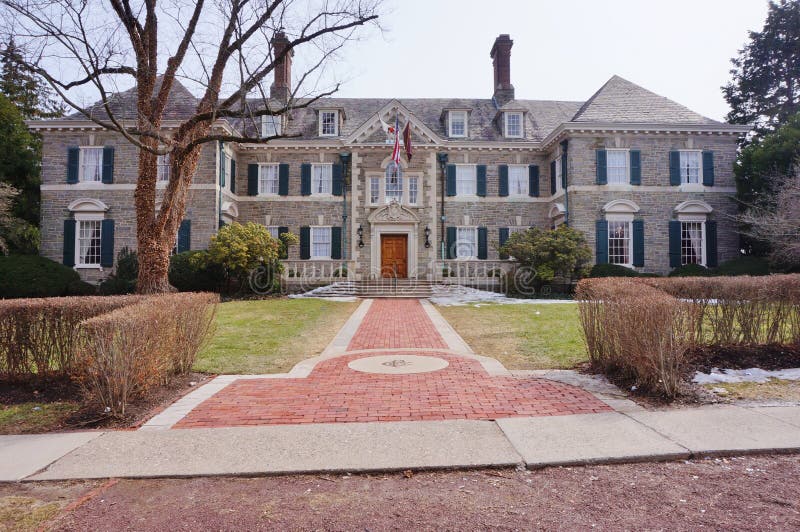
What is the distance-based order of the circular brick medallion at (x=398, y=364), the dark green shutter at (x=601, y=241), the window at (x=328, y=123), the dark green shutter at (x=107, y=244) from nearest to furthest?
the circular brick medallion at (x=398, y=364), the dark green shutter at (x=601, y=241), the dark green shutter at (x=107, y=244), the window at (x=328, y=123)

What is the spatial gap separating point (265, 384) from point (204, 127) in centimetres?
645

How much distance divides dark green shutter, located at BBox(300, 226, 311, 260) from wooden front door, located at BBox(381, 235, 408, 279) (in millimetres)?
3568

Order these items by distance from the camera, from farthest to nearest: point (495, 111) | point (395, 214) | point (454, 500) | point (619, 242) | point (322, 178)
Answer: point (495, 111), point (322, 178), point (395, 214), point (619, 242), point (454, 500)

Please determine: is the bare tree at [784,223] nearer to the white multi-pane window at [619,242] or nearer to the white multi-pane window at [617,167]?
the white multi-pane window at [619,242]

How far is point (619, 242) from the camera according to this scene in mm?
21578

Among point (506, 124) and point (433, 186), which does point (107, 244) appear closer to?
point (433, 186)

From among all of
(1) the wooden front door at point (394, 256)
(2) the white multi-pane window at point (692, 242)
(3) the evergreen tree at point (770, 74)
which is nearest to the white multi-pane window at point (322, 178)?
(1) the wooden front door at point (394, 256)

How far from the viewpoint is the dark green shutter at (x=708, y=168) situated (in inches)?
853

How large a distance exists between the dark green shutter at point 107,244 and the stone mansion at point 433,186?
6 cm

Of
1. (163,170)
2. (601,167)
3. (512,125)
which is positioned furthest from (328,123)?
(601,167)

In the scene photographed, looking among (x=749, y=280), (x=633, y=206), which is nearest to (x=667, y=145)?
(x=633, y=206)

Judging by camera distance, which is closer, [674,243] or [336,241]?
[674,243]

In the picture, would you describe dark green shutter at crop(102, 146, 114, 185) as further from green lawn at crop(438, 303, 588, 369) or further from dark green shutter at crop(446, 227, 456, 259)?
green lawn at crop(438, 303, 588, 369)

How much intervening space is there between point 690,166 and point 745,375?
61.6 feet
